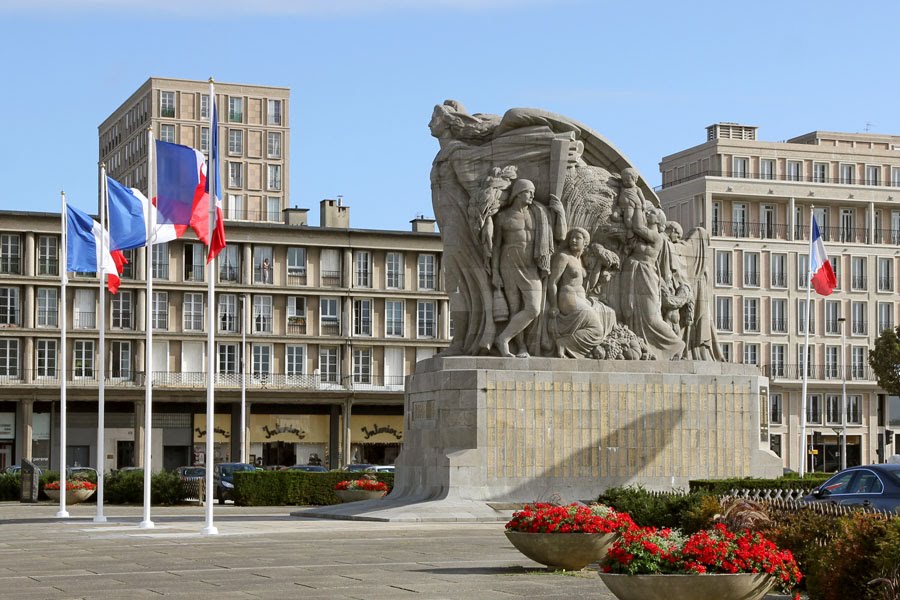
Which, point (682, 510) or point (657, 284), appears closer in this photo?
point (682, 510)

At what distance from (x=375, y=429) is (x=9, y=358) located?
22130 millimetres

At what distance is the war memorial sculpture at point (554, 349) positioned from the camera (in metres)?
33.4

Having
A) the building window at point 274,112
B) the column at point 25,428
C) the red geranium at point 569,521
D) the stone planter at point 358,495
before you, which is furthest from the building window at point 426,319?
the red geranium at point 569,521

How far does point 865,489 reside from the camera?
76.1 feet

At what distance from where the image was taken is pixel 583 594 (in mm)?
16766

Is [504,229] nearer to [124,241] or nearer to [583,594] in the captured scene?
[124,241]

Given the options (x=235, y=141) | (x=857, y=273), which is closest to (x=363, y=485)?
(x=857, y=273)

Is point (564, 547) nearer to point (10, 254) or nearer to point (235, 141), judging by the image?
point (10, 254)

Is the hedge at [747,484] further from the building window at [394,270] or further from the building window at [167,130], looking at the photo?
the building window at [167,130]

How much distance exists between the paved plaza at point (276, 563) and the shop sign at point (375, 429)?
57578 mm

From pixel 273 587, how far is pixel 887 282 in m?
79.9

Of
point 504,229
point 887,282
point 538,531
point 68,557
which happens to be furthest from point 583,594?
point 887,282

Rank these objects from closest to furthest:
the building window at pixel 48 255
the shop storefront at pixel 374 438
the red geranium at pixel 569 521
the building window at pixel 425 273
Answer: the red geranium at pixel 569 521 → the building window at pixel 48 255 → the shop storefront at pixel 374 438 → the building window at pixel 425 273

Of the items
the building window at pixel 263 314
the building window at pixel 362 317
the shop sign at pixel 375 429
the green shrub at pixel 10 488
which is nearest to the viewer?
the green shrub at pixel 10 488
